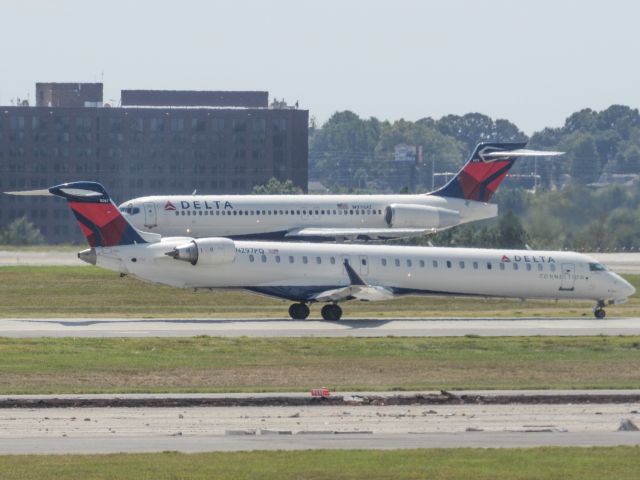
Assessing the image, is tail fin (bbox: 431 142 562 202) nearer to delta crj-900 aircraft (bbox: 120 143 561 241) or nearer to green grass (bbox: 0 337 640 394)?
delta crj-900 aircraft (bbox: 120 143 561 241)

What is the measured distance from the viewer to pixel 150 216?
2894 inches

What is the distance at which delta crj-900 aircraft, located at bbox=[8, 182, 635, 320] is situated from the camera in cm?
4994

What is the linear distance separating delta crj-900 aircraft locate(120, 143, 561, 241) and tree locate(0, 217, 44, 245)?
30.8 metres

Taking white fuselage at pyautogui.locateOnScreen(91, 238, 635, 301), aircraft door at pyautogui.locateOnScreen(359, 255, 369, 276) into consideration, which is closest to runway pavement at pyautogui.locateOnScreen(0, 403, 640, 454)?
white fuselage at pyautogui.locateOnScreen(91, 238, 635, 301)

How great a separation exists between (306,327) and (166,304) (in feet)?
46.6

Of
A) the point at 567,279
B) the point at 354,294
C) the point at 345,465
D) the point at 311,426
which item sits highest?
the point at 567,279

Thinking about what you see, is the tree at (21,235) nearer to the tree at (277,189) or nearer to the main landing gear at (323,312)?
the tree at (277,189)

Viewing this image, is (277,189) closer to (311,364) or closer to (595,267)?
(595,267)

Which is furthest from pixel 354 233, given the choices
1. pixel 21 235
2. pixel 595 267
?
pixel 21 235

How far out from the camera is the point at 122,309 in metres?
59.1

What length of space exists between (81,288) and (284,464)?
4294cm

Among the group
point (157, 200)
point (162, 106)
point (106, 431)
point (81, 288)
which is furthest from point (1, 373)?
point (162, 106)

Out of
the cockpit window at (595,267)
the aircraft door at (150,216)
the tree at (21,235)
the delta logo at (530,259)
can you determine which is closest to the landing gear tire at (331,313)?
the delta logo at (530,259)

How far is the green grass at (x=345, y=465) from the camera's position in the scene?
2280 centimetres
